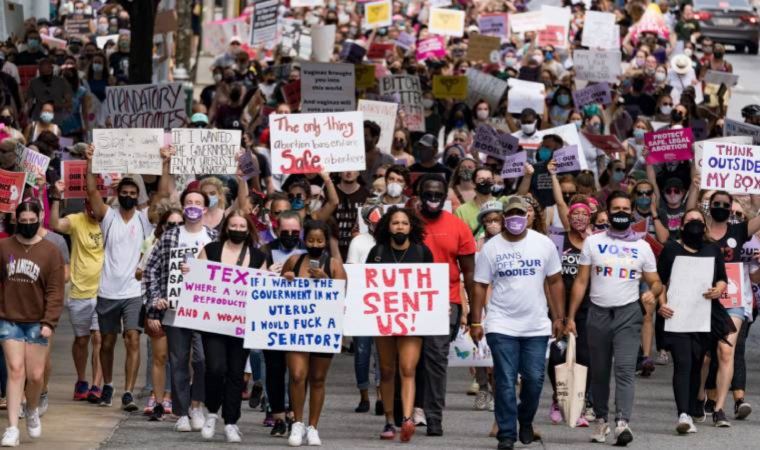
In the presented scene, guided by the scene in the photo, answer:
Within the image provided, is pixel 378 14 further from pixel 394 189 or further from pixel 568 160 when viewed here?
pixel 394 189

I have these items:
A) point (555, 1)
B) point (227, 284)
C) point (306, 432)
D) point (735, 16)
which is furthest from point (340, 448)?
→ point (735, 16)

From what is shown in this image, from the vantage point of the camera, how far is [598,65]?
94.2 ft

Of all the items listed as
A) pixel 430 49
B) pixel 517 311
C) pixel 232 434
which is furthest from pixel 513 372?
pixel 430 49

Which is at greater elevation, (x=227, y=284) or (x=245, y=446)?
(x=227, y=284)

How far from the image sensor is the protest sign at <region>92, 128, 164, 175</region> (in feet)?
54.6

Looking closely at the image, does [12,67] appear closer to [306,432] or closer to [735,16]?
[306,432]

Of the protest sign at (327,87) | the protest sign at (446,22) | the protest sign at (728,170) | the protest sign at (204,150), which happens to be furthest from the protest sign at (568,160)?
the protest sign at (446,22)

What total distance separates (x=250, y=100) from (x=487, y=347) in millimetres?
10984

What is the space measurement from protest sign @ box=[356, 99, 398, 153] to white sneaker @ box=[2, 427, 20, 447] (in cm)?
898

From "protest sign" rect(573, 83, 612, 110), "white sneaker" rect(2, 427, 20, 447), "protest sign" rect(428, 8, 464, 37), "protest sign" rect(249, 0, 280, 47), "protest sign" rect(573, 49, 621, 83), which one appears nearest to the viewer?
"white sneaker" rect(2, 427, 20, 447)

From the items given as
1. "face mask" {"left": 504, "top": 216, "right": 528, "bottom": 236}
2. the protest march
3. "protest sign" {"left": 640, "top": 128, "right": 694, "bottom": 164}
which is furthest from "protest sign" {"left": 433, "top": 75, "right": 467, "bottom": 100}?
"face mask" {"left": 504, "top": 216, "right": 528, "bottom": 236}

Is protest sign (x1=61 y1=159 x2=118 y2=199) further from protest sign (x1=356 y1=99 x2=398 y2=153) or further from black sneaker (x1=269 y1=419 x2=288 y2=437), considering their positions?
protest sign (x1=356 y1=99 x2=398 y2=153)

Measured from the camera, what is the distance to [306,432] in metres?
13.7

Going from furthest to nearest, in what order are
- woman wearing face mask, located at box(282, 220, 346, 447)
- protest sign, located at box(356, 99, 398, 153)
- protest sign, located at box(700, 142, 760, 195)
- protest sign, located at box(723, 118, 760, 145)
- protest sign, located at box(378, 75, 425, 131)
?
1. protest sign, located at box(378, 75, 425, 131)
2. protest sign, located at box(356, 99, 398, 153)
3. protest sign, located at box(723, 118, 760, 145)
4. protest sign, located at box(700, 142, 760, 195)
5. woman wearing face mask, located at box(282, 220, 346, 447)
